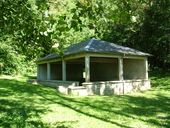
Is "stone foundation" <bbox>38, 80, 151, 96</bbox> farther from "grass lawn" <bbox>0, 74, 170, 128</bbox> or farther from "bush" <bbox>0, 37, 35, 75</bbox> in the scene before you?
"bush" <bbox>0, 37, 35, 75</bbox>

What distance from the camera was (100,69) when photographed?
3303 cm

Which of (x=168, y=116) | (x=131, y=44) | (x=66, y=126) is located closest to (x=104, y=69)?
(x=131, y=44)

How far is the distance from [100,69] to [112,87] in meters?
10.3

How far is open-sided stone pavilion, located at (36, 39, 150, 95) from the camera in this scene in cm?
2212

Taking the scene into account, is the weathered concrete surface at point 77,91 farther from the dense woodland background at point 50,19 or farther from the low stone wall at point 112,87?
the dense woodland background at point 50,19

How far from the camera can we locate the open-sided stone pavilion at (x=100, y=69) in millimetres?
22125

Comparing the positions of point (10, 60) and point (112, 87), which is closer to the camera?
point (112, 87)

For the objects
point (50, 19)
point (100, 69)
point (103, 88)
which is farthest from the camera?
point (100, 69)

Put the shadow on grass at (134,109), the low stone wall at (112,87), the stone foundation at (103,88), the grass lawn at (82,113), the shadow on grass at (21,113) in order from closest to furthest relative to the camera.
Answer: the shadow on grass at (21,113)
the grass lawn at (82,113)
the shadow on grass at (134,109)
the stone foundation at (103,88)
the low stone wall at (112,87)

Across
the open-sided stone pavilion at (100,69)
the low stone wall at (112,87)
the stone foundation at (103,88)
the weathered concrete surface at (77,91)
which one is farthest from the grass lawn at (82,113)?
the open-sided stone pavilion at (100,69)

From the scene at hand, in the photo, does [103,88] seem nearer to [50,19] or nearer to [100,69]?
[100,69]

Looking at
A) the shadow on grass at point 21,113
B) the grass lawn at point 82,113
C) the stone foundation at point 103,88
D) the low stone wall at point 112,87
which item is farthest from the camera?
the low stone wall at point 112,87

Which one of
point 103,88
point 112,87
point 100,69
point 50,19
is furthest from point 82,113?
point 100,69

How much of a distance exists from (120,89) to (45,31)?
61.8 feet
